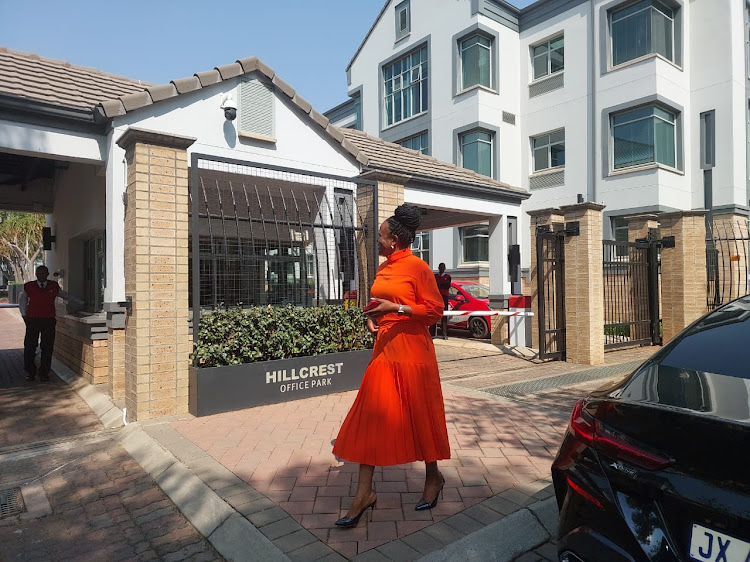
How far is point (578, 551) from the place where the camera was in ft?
6.60

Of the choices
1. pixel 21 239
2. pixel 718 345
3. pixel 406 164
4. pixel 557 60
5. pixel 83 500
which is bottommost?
pixel 83 500

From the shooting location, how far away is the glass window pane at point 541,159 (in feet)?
67.7

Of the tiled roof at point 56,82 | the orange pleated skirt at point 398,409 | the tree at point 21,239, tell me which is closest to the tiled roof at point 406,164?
the tiled roof at point 56,82

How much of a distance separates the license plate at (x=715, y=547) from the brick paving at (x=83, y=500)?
99.7 inches

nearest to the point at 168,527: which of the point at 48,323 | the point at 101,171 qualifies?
the point at 101,171

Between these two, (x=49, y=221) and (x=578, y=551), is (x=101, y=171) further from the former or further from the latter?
(x=578, y=551)

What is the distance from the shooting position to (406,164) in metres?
9.76

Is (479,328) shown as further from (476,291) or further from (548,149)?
(548,149)

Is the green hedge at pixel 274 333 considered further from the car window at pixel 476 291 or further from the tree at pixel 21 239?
the tree at pixel 21 239

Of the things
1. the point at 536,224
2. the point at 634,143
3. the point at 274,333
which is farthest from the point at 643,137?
the point at 274,333

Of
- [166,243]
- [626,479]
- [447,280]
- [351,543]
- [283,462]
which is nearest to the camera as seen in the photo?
[626,479]

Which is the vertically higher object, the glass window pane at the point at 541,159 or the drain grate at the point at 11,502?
the glass window pane at the point at 541,159

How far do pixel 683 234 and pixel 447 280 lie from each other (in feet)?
17.1

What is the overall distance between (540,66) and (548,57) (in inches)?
18.5
